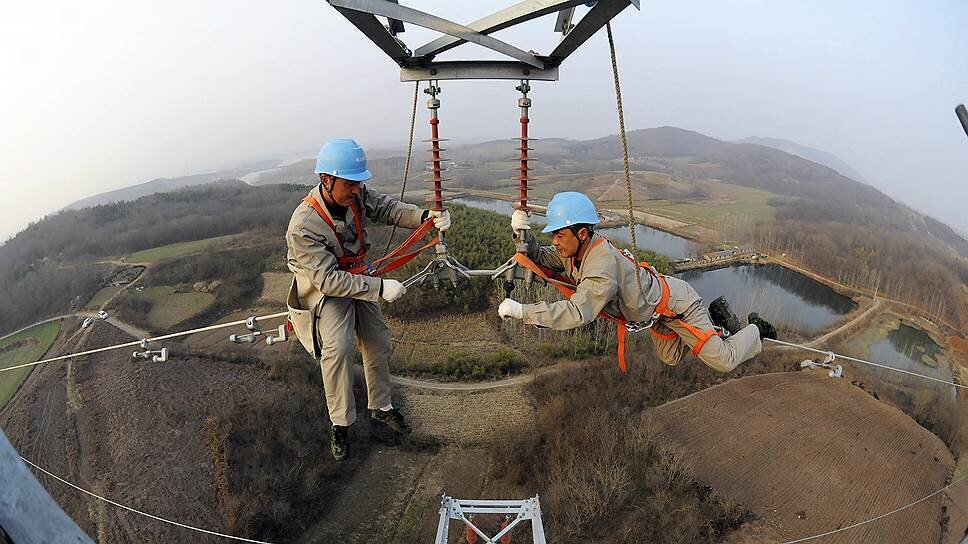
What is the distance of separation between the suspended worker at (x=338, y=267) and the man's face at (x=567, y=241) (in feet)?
4.44

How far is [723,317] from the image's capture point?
543cm

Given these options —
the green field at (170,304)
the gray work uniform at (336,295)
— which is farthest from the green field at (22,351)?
the gray work uniform at (336,295)

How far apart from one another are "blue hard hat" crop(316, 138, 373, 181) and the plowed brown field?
15001mm

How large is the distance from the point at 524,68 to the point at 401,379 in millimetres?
16347

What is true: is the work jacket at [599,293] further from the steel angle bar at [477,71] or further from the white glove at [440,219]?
the steel angle bar at [477,71]

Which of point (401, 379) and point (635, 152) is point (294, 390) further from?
point (635, 152)

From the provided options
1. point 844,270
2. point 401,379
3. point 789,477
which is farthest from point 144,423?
point 844,270

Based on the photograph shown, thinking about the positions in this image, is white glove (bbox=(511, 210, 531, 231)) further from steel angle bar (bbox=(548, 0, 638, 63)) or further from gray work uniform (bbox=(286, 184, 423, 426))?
steel angle bar (bbox=(548, 0, 638, 63))

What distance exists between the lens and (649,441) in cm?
1470

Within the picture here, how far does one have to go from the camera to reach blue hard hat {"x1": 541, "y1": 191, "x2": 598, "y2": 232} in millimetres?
4668

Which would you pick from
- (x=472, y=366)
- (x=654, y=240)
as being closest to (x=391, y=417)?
(x=472, y=366)

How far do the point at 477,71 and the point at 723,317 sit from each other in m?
4.01

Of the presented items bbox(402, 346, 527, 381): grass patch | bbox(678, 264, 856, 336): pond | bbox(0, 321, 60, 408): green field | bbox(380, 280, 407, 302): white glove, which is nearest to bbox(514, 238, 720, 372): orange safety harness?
bbox(380, 280, 407, 302): white glove

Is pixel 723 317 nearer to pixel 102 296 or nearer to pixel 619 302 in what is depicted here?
pixel 619 302
